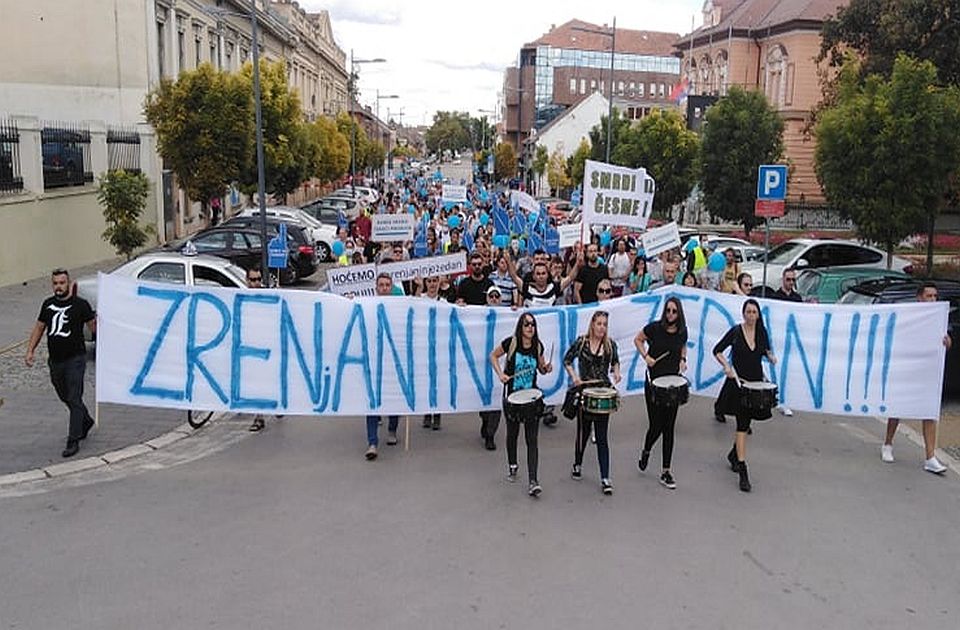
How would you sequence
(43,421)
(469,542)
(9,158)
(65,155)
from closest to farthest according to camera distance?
(469,542)
(43,421)
(9,158)
(65,155)

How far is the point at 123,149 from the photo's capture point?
94.1 feet

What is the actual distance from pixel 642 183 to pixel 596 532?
8.55m

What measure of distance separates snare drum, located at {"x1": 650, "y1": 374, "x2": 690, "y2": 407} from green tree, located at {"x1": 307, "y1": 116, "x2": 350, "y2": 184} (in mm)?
37164

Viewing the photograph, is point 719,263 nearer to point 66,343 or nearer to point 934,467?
point 934,467

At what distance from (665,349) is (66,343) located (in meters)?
5.47

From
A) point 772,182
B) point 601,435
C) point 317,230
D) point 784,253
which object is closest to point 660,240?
point 772,182

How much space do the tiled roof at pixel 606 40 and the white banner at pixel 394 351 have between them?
111 metres

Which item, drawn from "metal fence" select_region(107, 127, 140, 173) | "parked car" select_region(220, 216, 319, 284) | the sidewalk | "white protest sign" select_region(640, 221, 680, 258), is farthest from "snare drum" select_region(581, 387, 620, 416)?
"metal fence" select_region(107, 127, 140, 173)

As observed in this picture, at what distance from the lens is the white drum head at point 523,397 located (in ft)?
24.8

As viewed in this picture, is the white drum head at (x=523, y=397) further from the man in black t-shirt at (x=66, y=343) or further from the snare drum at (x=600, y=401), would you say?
the man in black t-shirt at (x=66, y=343)

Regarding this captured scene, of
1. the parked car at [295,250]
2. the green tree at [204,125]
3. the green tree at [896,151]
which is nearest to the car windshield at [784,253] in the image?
the green tree at [896,151]

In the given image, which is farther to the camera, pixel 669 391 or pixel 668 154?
pixel 668 154

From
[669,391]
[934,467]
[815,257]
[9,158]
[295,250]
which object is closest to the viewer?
[669,391]

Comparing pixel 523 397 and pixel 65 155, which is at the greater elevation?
pixel 65 155
